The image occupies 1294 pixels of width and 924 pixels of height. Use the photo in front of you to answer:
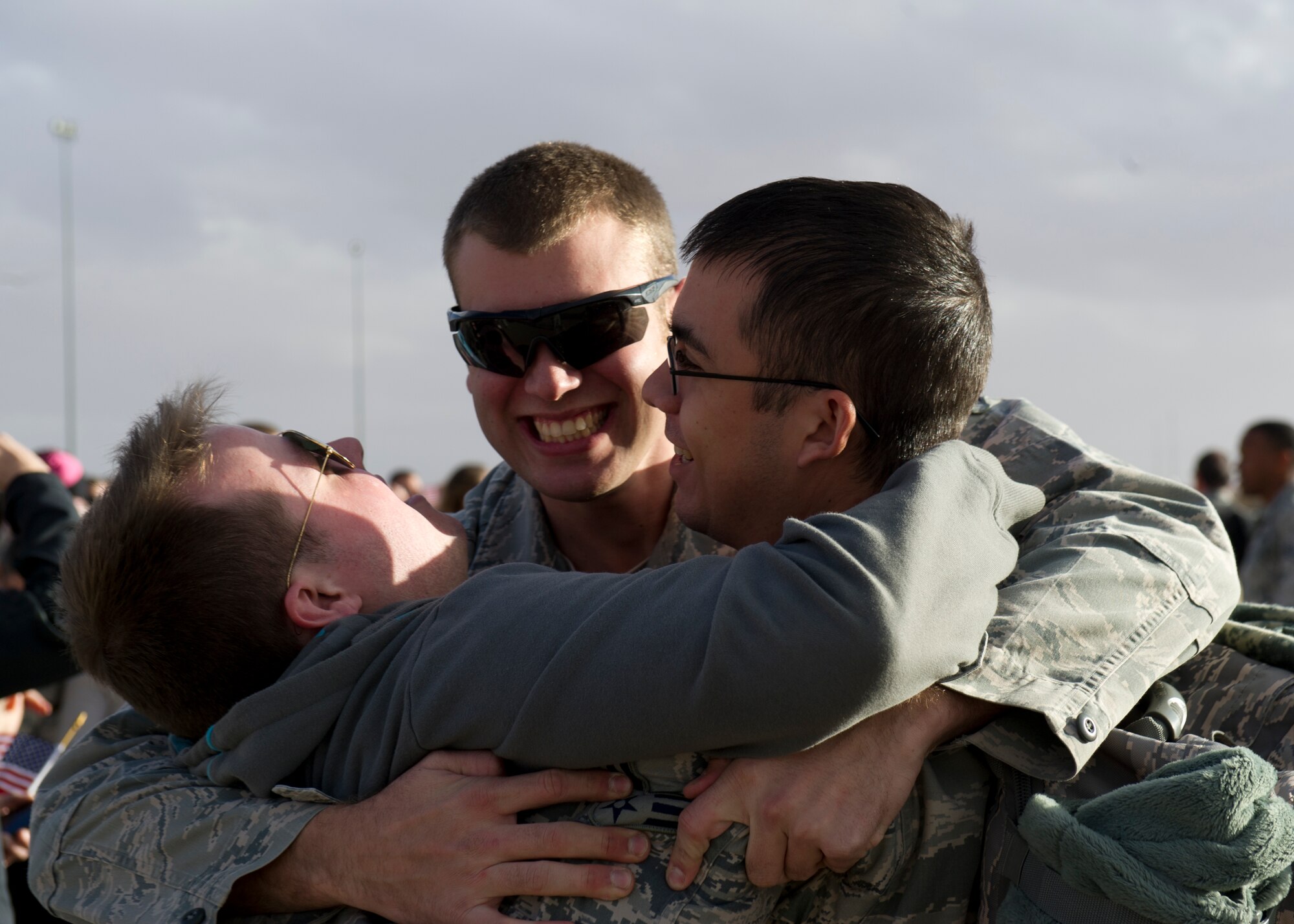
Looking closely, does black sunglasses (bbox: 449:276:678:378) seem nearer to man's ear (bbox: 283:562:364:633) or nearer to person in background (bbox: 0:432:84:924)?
man's ear (bbox: 283:562:364:633)

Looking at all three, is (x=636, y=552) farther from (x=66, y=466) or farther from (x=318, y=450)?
(x=66, y=466)

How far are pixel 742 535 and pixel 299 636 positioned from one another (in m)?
0.95

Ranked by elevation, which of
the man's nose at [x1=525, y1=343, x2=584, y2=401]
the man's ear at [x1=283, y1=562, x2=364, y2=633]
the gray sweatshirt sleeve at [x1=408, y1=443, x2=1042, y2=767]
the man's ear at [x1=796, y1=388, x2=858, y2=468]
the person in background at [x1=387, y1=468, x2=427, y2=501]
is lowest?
the person in background at [x1=387, y1=468, x2=427, y2=501]

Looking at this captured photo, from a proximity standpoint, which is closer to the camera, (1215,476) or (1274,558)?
(1274,558)

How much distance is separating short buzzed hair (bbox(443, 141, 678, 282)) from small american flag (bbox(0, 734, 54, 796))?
332cm

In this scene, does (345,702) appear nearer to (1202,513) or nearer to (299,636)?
(299,636)

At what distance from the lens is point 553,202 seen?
3.45m

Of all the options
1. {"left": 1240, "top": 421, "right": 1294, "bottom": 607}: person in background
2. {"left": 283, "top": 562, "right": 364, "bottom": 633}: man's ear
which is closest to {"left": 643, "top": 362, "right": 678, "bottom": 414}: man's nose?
{"left": 283, "top": 562, "right": 364, "bottom": 633}: man's ear

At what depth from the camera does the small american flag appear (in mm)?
5191

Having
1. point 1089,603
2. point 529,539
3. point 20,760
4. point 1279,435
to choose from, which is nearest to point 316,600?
point 529,539

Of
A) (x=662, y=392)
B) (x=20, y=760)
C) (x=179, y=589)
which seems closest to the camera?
(x=179, y=589)

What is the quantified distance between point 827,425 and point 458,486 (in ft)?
23.4

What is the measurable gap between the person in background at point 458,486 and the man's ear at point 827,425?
642 cm

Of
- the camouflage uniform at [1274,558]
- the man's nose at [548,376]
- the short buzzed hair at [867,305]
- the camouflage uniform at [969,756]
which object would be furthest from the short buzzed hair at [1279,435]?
the short buzzed hair at [867,305]
